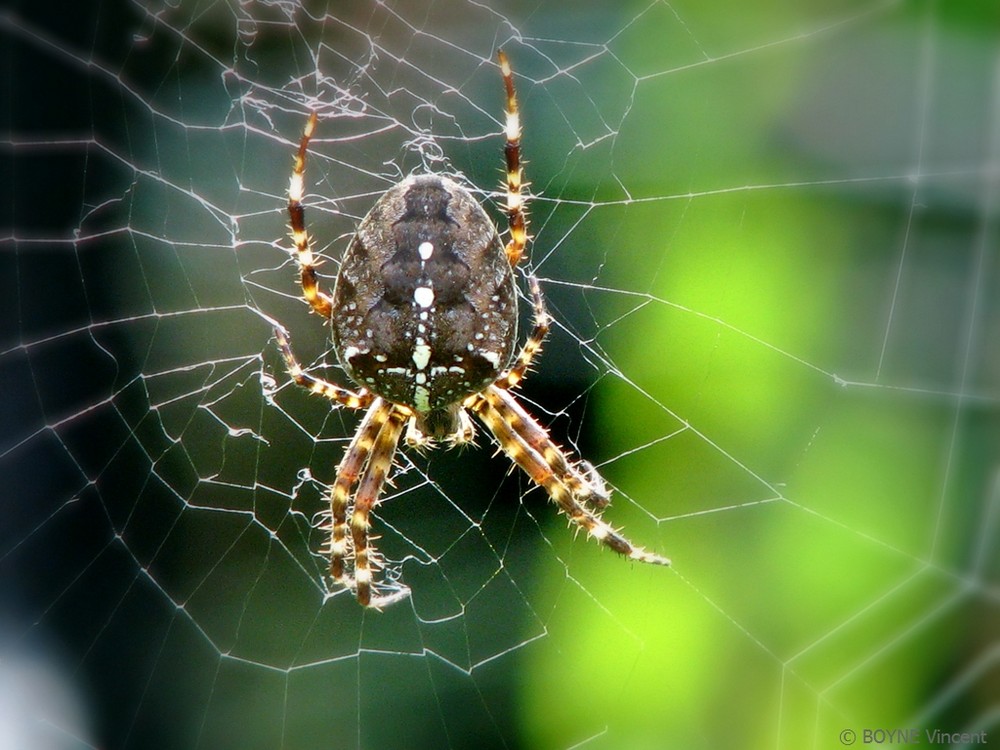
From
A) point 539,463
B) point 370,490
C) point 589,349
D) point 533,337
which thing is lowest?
point 370,490

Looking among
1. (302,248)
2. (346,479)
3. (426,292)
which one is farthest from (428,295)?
(346,479)

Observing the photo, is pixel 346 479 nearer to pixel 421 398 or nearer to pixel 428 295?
pixel 421 398

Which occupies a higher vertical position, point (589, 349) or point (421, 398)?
point (421, 398)

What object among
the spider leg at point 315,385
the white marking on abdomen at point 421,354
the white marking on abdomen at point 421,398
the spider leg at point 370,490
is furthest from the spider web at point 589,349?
the white marking on abdomen at point 421,354

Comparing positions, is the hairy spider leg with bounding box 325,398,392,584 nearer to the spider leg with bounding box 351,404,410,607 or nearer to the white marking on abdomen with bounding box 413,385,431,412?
the spider leg with bounding box 351,404,410,607

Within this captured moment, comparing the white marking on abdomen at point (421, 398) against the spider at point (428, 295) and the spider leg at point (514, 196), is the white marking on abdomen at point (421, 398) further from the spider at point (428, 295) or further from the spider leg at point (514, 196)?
the spider leg at point (514, 196)

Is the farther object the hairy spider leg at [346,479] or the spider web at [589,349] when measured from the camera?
the spider web at [589,349]
